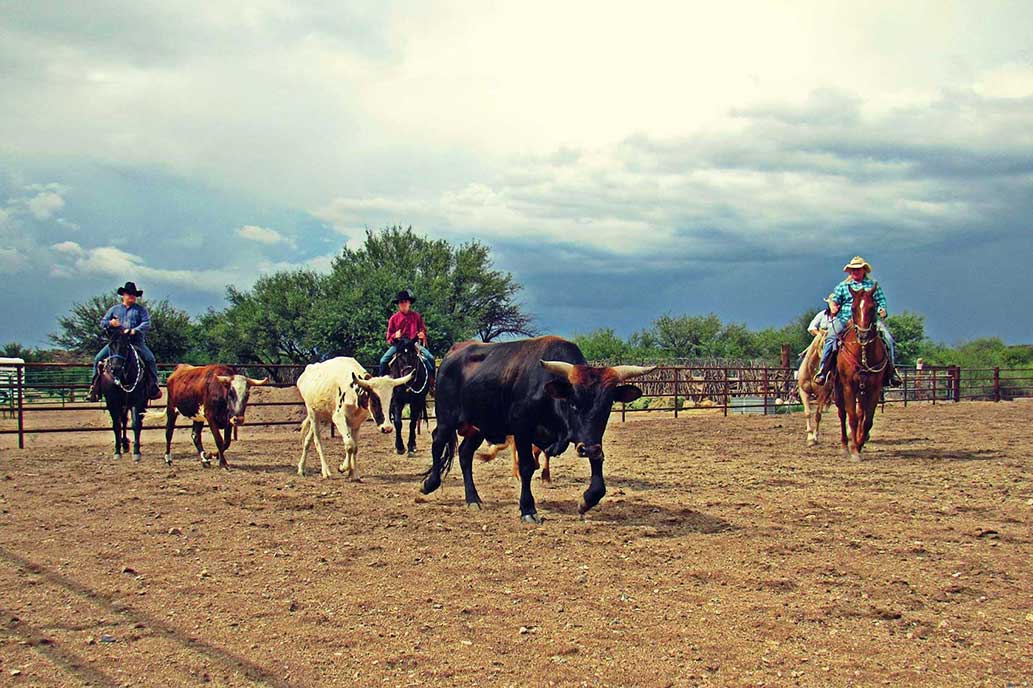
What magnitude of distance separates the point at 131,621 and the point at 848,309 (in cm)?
983

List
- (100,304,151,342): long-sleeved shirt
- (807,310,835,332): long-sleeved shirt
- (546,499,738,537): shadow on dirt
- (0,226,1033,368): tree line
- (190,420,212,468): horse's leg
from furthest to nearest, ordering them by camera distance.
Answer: (0,226,1033,368): tree line < (807,310,835,332): long-sleeved shirt < (100,304,151,342): long-sleeved shirt < (190,420,212,468): horse's leg < (546,499,738,537): shadow on dirt

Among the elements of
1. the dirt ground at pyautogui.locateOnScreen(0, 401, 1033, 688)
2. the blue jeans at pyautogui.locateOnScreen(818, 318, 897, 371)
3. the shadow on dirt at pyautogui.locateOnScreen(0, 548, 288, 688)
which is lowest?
the shadow on dirt at pyautogui.locateOnScreen(0, 548, 288, 688)

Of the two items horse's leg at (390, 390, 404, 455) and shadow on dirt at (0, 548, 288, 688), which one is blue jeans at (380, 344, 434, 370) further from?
shadow on dirt at (0, 548, 288, 688)

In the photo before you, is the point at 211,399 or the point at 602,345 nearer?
the point at 211,399

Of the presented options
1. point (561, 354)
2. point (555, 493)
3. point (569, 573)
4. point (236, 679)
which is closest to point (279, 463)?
point (555, 493)

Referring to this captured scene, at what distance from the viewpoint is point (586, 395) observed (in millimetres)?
6660

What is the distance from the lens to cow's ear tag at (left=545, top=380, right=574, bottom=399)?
6604 mm

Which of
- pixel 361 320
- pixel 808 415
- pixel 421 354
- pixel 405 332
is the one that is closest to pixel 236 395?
pixel 421 354

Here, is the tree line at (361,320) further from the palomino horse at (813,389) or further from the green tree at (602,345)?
the palomino horse at (813,389)

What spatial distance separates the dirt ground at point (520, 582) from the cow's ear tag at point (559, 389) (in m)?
1.09

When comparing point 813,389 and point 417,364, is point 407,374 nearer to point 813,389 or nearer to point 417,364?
point 417,364

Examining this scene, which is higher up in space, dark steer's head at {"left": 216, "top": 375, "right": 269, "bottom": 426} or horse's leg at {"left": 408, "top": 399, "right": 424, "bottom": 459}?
dark steer's head at {"left": 216, "top": 375, "right": 269, "bottom": 426}

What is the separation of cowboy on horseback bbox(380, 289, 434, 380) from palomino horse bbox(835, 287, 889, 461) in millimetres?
5890

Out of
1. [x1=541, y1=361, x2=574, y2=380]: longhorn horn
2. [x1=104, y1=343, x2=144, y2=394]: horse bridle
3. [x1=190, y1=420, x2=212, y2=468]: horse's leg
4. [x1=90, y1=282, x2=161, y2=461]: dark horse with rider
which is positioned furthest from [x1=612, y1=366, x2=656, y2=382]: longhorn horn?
[x1=104, y1=343, x2=144, y2=394]: horse bridle
